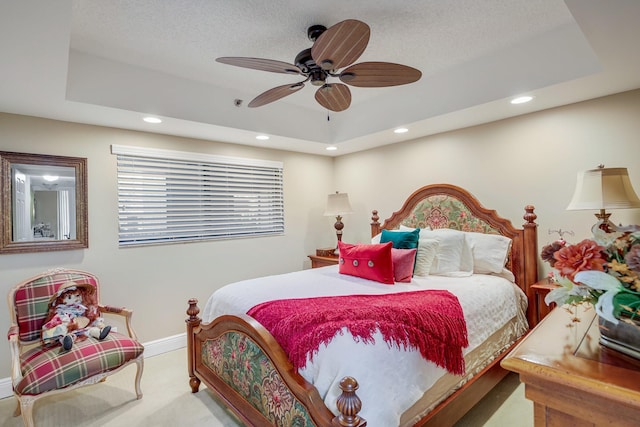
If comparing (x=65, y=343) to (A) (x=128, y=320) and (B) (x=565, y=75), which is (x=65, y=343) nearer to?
(A) (x=128, y=320)

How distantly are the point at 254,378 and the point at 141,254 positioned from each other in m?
2.02

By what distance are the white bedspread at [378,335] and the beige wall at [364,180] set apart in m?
1.01

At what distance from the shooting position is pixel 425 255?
3014 millimetres

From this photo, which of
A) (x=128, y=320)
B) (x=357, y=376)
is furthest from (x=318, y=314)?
(x=128, y=320)

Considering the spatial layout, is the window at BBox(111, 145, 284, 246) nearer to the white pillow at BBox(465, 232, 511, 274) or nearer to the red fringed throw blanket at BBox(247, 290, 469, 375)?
the red fringed throw blanket at BBox(247, 290, 469, 375)

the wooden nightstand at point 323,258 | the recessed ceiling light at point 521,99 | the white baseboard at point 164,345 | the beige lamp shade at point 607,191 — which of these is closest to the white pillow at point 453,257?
the beige lamp shade at point 607,191

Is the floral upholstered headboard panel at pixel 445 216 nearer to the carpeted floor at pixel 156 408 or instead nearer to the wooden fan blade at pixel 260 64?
the carpeted floor at pixel 156 408

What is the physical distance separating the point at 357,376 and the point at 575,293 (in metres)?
0.92

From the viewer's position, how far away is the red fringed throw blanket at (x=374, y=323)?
1.65 m

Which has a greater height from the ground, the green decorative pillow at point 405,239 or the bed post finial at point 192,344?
the green decorative pillow at point 405,239

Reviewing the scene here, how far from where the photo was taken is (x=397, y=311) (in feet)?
6.08

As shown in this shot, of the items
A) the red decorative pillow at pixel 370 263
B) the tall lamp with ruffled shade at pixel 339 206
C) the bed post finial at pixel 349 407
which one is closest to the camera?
the bed post finial at pixel 349 407

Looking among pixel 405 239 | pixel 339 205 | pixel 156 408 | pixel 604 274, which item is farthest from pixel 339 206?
pixel 604 274

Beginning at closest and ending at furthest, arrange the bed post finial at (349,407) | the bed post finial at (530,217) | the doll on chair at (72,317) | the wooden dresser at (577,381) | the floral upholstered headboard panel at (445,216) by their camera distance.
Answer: the wooden dresser at (577,381) → the bed post finial at (349,407) → the doll on chair at (72,317) → the bed post finial at (530,217) → the floral upholstered headboard panel at (445,216)
